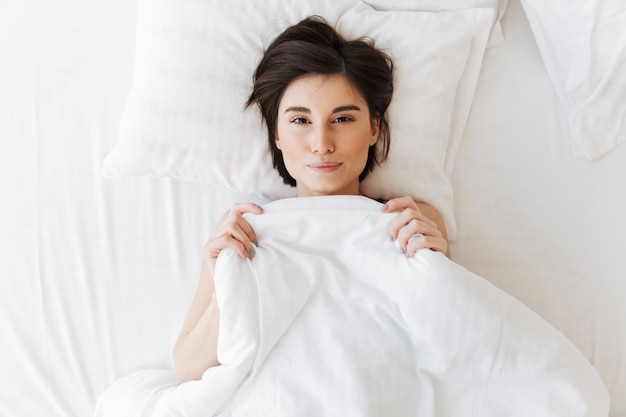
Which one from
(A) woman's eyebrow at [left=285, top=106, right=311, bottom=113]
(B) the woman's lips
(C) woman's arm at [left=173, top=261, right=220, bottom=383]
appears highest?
(A) woman's eyebrow at [left=285, top=106, right=311, bottom=113]

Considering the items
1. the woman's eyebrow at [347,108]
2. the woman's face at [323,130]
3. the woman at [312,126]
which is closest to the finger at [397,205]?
the woman at [312,126]

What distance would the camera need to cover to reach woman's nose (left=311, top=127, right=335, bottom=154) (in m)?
1.42

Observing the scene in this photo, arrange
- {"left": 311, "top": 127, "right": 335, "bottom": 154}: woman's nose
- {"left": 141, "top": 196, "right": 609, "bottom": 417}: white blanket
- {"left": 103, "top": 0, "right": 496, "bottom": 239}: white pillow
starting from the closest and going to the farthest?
{"left": 141, "top": 196, "right": 609, "bottom": 417}: white blanket
{"left": 311, "top": 127, "right": 335, "bottom": 154}: woman's nose
{"left": 103, "top": 0, "right": 496, "bottom": 239}: white pillow

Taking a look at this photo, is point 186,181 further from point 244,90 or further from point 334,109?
point 334,109

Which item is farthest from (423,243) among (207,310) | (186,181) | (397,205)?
(186,181)

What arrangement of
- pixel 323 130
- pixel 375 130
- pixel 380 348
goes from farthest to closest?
pixel 375 130 < pixel 323 130 < pixel 380 348

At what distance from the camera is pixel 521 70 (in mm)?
1725

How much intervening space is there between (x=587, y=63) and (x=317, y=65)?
67 centimetres

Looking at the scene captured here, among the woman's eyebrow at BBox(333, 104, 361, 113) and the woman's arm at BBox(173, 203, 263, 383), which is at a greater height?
the woman's eyebrow at BBox(333, 104, 361, 113)

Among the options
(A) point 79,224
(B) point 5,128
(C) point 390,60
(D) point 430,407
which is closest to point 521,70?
(C) point 390,60

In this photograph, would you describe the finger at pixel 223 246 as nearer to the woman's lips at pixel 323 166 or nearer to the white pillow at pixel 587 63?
the woman's lips at pixel 323 166

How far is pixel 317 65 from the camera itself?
4.82 feet

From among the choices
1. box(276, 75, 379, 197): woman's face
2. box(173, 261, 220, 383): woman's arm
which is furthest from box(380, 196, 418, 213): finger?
box(173, 261, 220, 383): woman's arm

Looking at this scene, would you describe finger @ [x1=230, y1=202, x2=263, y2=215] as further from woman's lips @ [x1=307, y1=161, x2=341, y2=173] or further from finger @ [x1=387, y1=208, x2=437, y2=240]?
finger @ [x1=387, y1=208, x2=437, y2=240]
